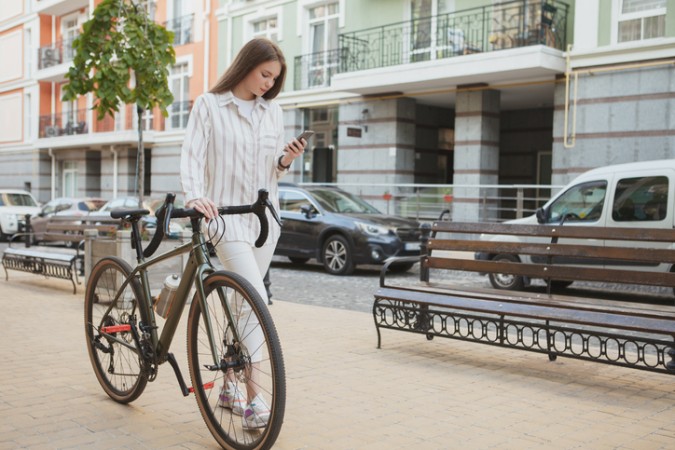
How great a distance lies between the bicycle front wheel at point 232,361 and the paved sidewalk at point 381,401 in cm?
23

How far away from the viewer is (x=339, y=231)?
14344 mm

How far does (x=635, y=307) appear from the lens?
5.51 m

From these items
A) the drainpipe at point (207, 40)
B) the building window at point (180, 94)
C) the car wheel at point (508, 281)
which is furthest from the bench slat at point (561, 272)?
the building window at point (180, 94)

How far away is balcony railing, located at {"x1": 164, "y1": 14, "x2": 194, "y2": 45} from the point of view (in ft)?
98.7

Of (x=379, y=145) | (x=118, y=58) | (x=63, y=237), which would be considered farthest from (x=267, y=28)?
(x=63, y=237)

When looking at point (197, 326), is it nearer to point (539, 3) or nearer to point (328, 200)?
point (328, 200)

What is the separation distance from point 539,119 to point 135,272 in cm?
2131

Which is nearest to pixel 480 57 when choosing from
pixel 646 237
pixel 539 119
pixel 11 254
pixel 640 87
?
pixel 640 87

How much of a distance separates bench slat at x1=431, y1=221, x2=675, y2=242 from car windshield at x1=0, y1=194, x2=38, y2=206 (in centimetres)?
2076

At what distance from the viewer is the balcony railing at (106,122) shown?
101 feet

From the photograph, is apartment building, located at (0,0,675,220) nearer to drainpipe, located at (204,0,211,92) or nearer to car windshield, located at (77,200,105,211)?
drainpipe, located at (204,0,211,92)

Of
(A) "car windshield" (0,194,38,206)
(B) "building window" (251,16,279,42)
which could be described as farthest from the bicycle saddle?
(B) "building window" (251,16,279,42)

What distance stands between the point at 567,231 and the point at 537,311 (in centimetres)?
84

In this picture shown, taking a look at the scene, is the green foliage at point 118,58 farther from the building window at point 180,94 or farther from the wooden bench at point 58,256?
the building window at point 180,94
